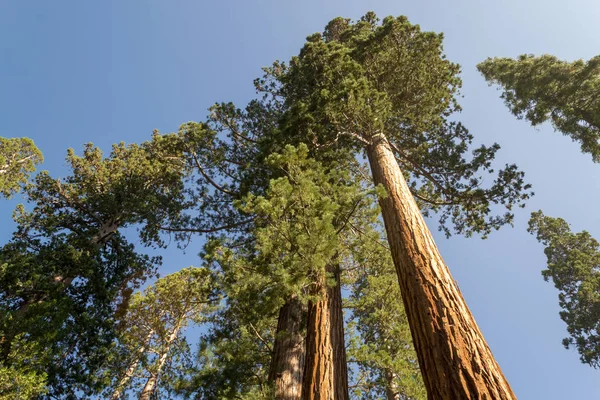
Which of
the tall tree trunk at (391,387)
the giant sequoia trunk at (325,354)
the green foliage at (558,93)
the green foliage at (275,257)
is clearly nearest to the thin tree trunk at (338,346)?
the giant sequoia trunk at (325,354)

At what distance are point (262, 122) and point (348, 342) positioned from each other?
7230mm

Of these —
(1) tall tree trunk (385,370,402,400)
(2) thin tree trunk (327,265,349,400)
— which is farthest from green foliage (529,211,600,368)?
(2) thin tree trunk (327,265,349,400)

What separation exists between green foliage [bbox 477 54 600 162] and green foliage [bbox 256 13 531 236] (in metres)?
6.07

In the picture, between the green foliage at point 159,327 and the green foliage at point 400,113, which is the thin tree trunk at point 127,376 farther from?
the green foliage at point 400,113

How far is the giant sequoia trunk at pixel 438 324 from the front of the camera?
2.71 m

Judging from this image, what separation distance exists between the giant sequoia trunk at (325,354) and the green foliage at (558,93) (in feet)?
44.8

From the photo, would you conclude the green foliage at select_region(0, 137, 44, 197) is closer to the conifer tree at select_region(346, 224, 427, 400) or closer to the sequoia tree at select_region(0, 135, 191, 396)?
the sequoia tree at select_region(0, 135, 191, 396)

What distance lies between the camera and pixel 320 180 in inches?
230

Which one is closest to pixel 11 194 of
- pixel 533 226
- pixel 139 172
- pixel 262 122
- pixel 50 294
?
pixel 139 172

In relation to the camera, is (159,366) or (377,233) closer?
(377,233)

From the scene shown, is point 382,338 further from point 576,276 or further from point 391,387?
point 576,276

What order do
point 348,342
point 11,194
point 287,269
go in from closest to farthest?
1. point 287,269
2. point 348,342
3. point 11,194

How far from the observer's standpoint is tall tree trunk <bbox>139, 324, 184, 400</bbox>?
35.3 feet

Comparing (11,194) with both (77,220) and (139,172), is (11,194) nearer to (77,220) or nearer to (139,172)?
(77,220)
